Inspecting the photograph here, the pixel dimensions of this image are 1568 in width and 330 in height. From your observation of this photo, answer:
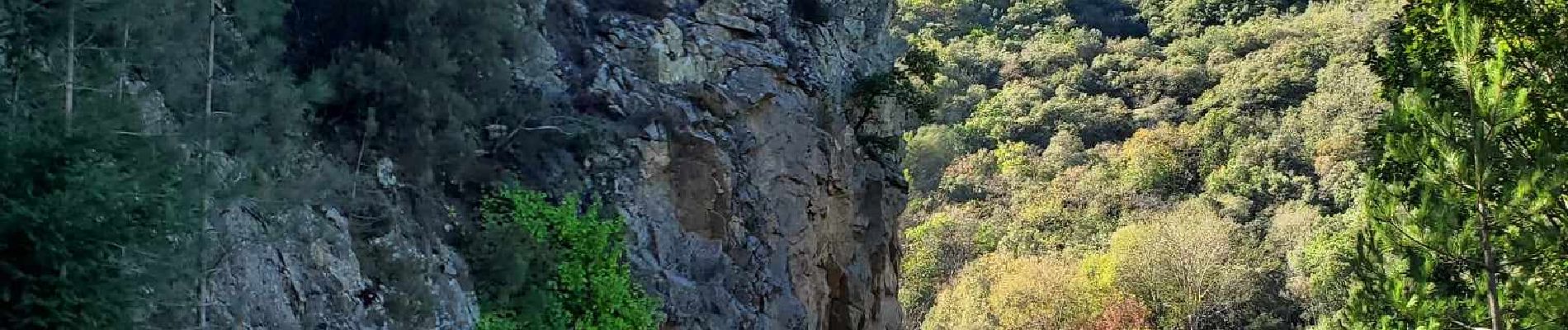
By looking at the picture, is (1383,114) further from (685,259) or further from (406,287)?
(406,287)

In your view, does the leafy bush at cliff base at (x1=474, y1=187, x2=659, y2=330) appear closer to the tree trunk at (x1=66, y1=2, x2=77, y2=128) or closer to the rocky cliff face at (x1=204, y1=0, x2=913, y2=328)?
the rocky cliff face at (x1=204, y1=0, x2=913, y2=328)

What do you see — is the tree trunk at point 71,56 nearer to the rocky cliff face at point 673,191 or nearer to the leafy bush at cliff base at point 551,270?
the rocky cliff face at point 673,191

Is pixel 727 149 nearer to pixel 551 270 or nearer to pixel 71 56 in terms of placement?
pixel 551 270

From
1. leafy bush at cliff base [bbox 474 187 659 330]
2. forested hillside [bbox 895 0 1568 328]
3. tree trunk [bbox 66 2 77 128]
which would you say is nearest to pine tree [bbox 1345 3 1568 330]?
forested hillside [bbox 895 0 1568 328]

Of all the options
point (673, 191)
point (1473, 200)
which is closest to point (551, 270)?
point (673, 191)

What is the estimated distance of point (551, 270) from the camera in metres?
10.2

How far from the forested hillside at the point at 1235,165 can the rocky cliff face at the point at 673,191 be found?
150 inches

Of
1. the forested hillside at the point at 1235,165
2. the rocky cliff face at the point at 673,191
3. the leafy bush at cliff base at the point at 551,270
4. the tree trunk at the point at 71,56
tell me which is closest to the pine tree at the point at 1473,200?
the forested hillside at the point at 1235,165

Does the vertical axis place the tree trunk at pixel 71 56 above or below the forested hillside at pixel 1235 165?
above

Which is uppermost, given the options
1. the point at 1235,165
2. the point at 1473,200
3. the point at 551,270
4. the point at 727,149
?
the point at 1473,200

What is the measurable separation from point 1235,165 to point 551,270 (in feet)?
105

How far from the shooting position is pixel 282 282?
764cm

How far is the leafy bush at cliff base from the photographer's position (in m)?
9.70

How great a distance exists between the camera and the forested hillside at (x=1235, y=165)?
897 centimetres
